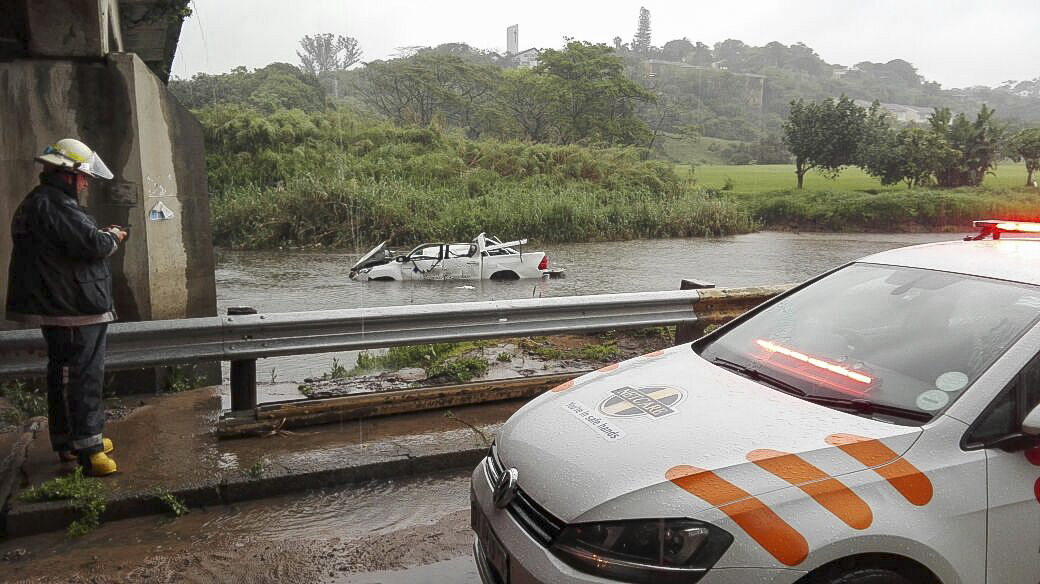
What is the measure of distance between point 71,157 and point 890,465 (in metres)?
4.03

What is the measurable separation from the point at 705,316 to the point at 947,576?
3.87m

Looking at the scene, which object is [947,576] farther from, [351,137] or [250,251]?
[351,137]

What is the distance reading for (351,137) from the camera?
1083 centimetres

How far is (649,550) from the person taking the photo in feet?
7.10

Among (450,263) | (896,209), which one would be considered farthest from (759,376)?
(896,209)

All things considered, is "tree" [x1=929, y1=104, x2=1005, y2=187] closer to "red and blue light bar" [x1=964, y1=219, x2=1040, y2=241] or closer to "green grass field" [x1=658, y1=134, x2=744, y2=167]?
"green grass field" [x1=658, y1=134, x2=744, y2=167]

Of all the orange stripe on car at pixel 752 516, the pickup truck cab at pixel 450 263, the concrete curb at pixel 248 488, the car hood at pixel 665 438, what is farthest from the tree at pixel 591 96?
the orange stripe on car at pixel 752 516

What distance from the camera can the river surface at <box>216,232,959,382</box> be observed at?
809cm

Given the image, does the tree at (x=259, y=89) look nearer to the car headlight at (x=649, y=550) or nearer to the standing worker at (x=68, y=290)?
the standing worker at (x=68, y=290)

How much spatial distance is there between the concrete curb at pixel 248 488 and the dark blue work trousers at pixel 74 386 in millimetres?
405

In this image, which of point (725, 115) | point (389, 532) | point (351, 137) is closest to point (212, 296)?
point (389, 532)

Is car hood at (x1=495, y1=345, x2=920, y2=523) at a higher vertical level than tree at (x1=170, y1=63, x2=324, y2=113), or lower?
lower

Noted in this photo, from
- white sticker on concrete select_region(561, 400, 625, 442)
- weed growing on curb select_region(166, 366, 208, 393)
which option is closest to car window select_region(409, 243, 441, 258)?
weed growing on curb select_region(166, 366, 208, 393)

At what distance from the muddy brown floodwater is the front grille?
932mm
